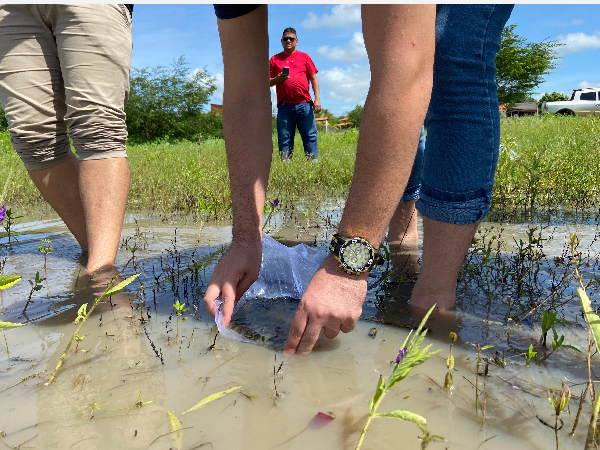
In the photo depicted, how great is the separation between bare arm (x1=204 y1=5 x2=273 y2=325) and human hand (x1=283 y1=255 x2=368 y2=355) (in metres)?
0.41

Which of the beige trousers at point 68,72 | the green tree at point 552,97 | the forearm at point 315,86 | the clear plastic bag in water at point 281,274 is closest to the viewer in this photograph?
the clear plastic bag in water at point 281,274

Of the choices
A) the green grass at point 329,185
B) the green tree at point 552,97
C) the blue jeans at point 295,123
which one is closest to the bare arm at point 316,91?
the blue jeans at point 295,123

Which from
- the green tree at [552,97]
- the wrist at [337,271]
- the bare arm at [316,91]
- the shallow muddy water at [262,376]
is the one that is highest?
the green tree at [552,97]

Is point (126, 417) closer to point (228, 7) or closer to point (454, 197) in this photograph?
point (454, 197)

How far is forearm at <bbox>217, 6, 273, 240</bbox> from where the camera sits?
1766 millimetres

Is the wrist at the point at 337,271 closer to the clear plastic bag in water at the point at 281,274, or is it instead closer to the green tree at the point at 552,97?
the clear plastic bag in water at the point at 281,274

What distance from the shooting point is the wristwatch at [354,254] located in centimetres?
A: 137

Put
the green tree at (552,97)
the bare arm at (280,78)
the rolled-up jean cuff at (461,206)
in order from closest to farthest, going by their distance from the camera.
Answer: the rolled-up jean cuff at (461,206), the bare arm at (280,78), the green tree at (552,97)

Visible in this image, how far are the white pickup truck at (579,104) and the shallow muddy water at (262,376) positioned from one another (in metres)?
31.8

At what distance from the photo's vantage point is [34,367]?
54.9 inches

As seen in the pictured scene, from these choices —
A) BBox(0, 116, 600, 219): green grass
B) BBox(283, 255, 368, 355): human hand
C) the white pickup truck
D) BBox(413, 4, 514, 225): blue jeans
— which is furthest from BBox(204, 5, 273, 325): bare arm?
the white pickup truck

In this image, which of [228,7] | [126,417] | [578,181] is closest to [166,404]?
[126,417]

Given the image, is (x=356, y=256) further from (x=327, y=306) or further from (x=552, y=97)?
(x=552, y=97)

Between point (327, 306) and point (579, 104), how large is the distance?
34.4 m
